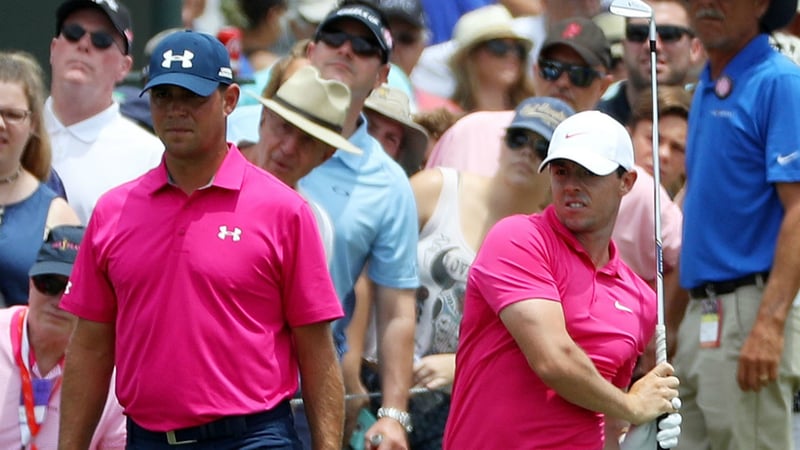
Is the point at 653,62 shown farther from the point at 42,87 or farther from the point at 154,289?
the point at 42,87

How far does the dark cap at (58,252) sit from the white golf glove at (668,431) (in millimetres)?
2075

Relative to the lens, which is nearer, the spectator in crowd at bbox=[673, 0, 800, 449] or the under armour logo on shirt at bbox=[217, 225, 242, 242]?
the under armour logo on shirt at bbox=[217, 225, 242, 242]

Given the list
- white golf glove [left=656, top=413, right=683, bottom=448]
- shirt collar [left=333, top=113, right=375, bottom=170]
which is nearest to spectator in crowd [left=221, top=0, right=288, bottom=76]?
shirt collar [left=333, top=113, right=375, bottom=170]

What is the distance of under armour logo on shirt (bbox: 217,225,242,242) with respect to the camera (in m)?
5.25

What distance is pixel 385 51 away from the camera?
734 cm

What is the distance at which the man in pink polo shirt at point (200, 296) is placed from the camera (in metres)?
5.22

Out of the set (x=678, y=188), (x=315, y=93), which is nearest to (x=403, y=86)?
(x=678, y=188)

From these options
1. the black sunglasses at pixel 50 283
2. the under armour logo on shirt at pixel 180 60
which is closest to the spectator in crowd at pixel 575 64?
the black sunglasses at pixel 50 283

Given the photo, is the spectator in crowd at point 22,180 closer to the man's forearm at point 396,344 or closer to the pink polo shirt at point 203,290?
the man's forearm at point 396,344

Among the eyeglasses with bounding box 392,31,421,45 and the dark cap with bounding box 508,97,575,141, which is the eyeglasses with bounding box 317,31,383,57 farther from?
the eyeglasses with bounding box 392,31,421,45

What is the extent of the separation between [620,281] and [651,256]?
180 cm

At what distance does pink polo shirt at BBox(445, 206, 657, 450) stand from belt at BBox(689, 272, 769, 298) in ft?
3.68

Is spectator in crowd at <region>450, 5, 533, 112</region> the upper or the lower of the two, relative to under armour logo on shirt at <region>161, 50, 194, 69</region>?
upper

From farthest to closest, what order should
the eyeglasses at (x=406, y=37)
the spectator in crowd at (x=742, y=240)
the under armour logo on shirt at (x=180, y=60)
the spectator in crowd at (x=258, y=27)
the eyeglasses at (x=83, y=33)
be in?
1. the spectator in crowd at (x=258, y=27)
2. the eyeglasses at (x=406, y=37)
3. the eyeglasses at (x=83, y=33)
4. the spectator in crowd at (x=742, y=240)
5. the under armour logo on shirt at (x=180, y=60)
